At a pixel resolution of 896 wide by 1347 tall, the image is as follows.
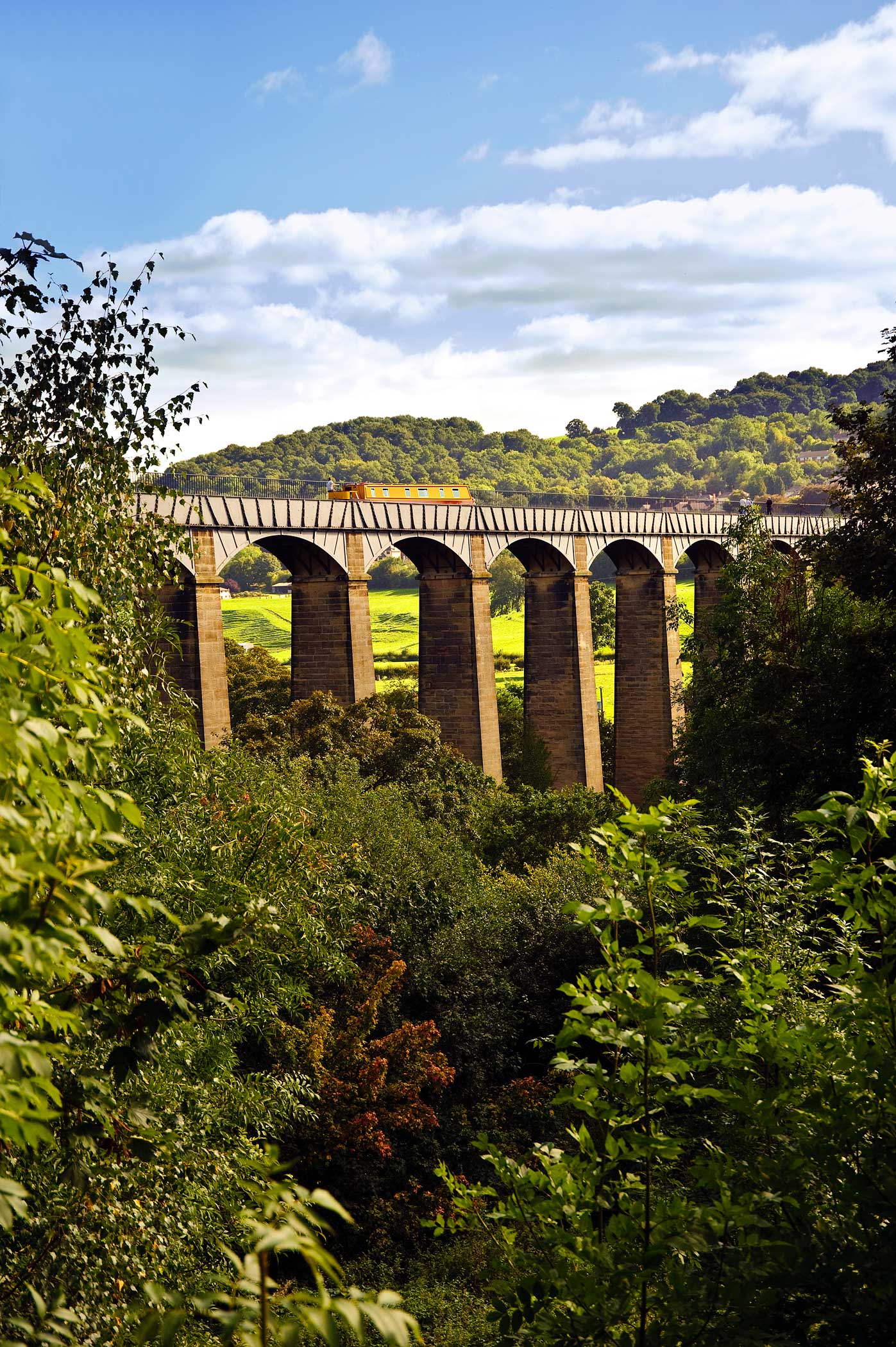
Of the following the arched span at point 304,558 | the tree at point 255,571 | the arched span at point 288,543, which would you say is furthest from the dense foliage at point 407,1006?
the tree at point 255,571

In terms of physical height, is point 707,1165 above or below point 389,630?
below

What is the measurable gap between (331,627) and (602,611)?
1671 inches

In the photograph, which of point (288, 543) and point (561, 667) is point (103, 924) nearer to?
point (288, 543)

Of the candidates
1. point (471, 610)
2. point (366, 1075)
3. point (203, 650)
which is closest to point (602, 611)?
point (471, 610)

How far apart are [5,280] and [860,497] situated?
15.3 m

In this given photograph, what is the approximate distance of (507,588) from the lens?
114m

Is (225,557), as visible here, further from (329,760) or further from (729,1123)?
(729,1123)

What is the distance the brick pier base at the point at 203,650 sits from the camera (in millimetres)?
30281

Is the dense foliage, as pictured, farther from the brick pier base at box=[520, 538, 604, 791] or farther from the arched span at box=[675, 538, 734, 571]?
the arched span at box=[675, 538, 734, 571]

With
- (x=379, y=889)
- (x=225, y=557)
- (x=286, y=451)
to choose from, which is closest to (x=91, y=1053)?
(x=379, y=889)

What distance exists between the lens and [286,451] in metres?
167

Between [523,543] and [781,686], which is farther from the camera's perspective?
[523,543]

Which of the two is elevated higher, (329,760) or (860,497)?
(860,497)

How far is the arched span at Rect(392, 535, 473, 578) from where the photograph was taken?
132 ft
